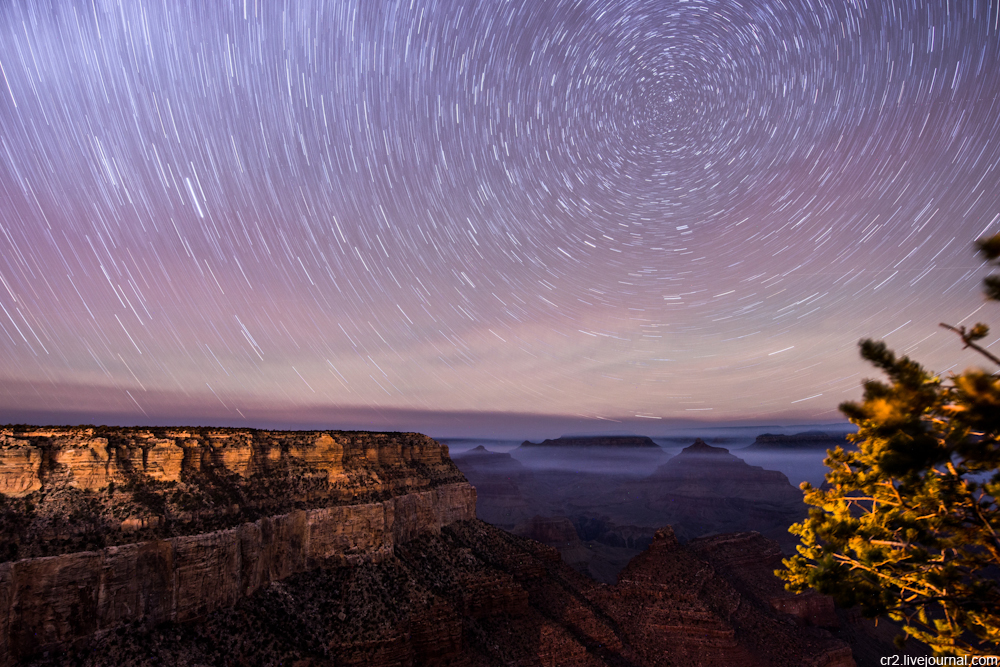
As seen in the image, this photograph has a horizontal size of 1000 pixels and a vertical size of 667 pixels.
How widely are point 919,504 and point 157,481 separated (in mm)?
44148

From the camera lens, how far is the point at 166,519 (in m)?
33.9

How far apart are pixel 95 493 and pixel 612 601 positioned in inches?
2029

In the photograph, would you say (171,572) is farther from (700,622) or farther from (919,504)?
(700,622)

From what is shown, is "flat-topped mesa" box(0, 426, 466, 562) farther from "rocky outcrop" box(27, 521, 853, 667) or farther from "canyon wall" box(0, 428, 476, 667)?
"rocky outcrop" box(27, 521, 853, 667)

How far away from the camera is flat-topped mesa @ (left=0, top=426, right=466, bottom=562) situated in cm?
2986

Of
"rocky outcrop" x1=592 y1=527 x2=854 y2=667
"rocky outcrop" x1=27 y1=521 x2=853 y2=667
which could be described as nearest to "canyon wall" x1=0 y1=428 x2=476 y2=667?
"rocky outcrop" x1=27 y1=521 x2=853 y2=667

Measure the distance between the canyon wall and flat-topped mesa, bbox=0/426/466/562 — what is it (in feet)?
0.26

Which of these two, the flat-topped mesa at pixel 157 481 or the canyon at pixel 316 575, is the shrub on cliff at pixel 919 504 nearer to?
the canyon at pixel 316 575

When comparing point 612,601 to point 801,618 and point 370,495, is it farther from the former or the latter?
point 370,495

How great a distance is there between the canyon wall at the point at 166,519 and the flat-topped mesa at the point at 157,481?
0.08 m

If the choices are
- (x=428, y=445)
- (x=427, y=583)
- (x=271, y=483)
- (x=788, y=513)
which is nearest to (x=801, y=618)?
(x=427, y=583)

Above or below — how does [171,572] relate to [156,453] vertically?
below

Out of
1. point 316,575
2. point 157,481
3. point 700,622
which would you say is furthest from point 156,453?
point 700,622

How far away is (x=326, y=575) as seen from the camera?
142 feet
